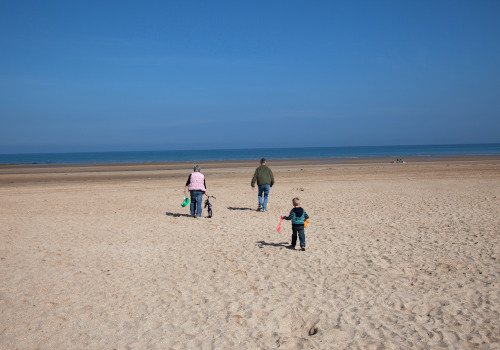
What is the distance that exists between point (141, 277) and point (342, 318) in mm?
3697

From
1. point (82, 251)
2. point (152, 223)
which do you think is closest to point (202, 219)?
point (152, 223)

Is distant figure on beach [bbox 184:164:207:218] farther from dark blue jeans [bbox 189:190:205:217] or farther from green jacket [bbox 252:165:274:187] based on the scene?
green jacket [bbox 252:165:274:187]

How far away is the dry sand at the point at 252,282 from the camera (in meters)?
4.68

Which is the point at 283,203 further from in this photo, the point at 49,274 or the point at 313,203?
the point at 49,274

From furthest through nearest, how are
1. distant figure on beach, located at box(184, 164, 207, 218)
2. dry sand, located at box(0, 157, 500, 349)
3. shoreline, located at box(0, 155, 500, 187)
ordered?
shoreline, located at box(0, 155, 500, 187), distant figure on beach, located at box(184, 164, 207, 218), dry sand, located at box(0, 157, 500, 349)

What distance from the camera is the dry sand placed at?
4.68 metres

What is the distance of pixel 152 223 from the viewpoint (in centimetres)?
1156

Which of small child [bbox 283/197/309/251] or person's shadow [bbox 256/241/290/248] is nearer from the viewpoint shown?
small child [bbox 283/197/309/251]

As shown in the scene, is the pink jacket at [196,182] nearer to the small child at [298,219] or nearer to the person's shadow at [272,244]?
the person's shadow at [272,244]

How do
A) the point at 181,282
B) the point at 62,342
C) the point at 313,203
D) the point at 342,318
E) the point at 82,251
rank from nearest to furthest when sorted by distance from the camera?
the point at 62,342
the point at 342,318
the point at 181,282
the point at 82,251
the point at 313,203

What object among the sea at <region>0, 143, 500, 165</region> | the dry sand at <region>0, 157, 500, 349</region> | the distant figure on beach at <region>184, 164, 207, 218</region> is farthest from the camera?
the sea at <region>0, 143, 500, 165</region>

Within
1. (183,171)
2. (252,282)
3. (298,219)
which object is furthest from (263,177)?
(183,171)

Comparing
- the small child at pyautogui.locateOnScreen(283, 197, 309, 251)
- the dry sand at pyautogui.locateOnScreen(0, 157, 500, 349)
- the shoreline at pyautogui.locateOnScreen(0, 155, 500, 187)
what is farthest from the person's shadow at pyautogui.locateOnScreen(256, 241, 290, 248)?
the shoreline at pyautogui.locateOnScreen(0, 155, 500, 187)

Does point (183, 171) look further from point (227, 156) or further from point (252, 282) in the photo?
point (227, 156)
